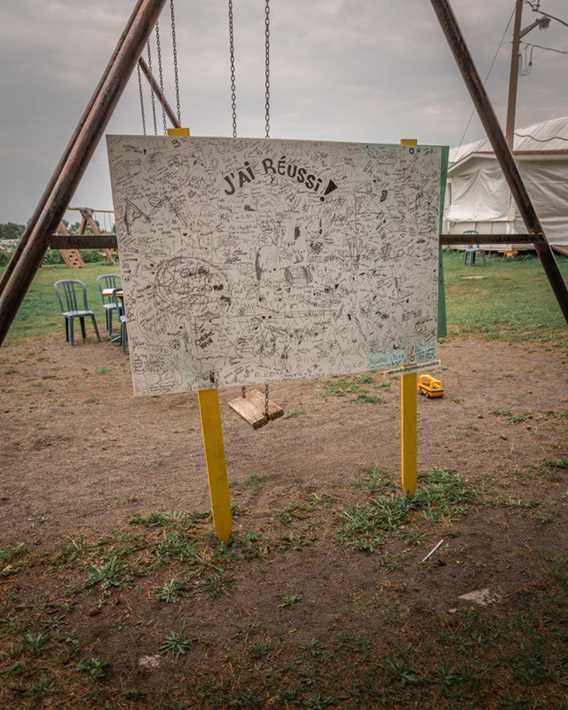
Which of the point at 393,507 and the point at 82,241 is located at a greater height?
the point at 82,241

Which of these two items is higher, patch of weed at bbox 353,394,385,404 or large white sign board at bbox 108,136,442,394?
large white sign board at bbox 108,136,442,394

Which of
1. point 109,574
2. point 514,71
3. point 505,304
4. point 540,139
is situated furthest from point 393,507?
point 540,139

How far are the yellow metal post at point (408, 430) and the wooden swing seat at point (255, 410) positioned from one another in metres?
1.00

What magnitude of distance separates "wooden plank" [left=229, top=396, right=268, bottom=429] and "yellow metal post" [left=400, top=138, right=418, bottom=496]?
1125mm

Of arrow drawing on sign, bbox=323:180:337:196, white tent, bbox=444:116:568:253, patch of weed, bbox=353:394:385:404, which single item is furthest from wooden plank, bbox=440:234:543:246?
white tent, bbox=444:116:568:253

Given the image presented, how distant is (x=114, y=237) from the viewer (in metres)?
2.97

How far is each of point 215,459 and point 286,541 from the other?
811 mm

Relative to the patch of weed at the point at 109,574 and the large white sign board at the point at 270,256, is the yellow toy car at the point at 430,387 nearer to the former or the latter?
the large white sign board at the point at 270,256

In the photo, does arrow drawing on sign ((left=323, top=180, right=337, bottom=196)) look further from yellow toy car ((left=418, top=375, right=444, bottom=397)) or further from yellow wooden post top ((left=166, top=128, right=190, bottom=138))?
yellow toy car ((left=418, top=375, right=444, bottom=397))

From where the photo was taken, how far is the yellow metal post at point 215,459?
3176 millimetres

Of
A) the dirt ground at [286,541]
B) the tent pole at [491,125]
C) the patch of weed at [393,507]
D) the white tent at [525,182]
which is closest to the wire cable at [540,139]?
the white tent at [525,182]

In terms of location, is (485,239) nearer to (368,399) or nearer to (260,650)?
(368,399)

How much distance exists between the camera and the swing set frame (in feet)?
8.70

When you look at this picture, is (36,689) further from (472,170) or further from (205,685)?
(472,170)
